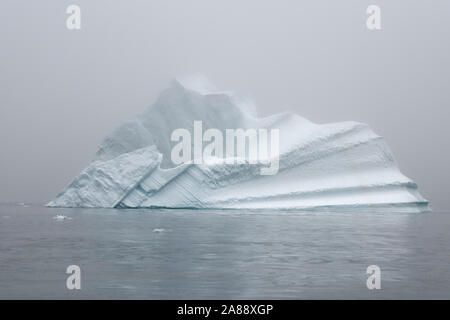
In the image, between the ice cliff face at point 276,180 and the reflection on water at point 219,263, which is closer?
the reflection on water at point 219,263

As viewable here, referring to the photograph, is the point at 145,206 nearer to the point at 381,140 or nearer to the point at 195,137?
the point at 195,137

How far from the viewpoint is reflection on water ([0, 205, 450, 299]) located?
8.41 meters

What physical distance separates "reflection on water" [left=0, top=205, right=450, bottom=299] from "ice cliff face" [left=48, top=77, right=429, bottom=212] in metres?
12.4

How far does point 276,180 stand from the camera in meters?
31.9

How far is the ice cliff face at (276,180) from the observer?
31188mm

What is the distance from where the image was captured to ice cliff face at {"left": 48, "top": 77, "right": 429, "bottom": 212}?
31.2 meters

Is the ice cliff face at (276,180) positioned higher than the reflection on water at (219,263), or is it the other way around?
the ice cliff face at (276,180)

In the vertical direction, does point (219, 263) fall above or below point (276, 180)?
below

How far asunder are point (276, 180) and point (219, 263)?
822 inches

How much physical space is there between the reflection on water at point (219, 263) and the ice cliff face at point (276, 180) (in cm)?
1239

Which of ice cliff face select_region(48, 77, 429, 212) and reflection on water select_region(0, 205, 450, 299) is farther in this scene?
ice cliff face select_region(48, 77, 429, 212)

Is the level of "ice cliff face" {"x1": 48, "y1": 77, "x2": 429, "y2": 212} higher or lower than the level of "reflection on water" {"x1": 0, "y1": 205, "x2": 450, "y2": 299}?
higher

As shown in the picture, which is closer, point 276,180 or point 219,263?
point 219,263

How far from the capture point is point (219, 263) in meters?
11.2
